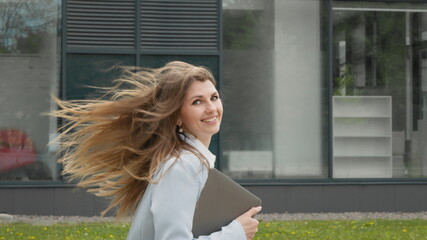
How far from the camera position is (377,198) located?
1173 cm

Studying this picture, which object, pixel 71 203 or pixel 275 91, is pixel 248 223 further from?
pixel 275 91

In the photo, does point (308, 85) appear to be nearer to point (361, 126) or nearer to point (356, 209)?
point (361, 126)

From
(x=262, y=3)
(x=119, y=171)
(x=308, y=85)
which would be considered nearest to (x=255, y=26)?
(x=262, y=3)

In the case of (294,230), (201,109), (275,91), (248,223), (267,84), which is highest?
(267,84)

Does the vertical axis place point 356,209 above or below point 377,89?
below

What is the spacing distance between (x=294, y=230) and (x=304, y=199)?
2.59 meters

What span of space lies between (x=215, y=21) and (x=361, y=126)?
9.43 feet

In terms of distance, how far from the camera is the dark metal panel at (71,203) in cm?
1097

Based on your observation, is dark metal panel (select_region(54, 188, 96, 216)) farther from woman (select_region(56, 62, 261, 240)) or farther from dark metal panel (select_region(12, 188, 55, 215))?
woman (select_region(56, 62, 261, 240))

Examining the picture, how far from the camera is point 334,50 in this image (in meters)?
11.7

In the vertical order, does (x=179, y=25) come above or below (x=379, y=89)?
above

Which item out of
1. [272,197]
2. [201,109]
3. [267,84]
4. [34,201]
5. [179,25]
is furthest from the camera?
[267,84]

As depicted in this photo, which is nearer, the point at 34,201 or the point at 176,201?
the point at 176,201

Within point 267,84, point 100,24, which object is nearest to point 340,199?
point 267,84
